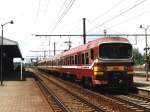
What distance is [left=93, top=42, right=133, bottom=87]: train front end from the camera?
77.1 feet

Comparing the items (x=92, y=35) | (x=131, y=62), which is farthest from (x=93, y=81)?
(x=92, y=35)

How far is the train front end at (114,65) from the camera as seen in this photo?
23500 millimetres

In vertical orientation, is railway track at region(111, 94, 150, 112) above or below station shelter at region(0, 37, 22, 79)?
below

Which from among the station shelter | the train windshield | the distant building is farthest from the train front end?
the distant building

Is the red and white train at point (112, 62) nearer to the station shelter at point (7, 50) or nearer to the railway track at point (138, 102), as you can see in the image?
the railway track at point (138, 102)

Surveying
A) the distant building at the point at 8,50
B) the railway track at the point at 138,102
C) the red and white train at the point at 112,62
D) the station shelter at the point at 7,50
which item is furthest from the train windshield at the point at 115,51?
the distant building at the point at 8,50

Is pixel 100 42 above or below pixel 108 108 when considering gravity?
above

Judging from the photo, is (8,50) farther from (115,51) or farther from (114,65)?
(114,65)

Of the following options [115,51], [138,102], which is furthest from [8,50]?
[138,102]

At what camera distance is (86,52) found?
1068 inches

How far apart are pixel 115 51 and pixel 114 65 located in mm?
900

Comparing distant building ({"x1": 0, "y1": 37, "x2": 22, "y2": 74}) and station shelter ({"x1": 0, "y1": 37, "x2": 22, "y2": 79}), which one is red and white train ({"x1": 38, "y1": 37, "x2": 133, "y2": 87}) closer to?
station shelter ({"x1": 0, "y1": 37, "x2": 22, "y2": 79})

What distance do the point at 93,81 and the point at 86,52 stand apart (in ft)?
11.4

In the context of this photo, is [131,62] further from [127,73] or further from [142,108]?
[142,108]
